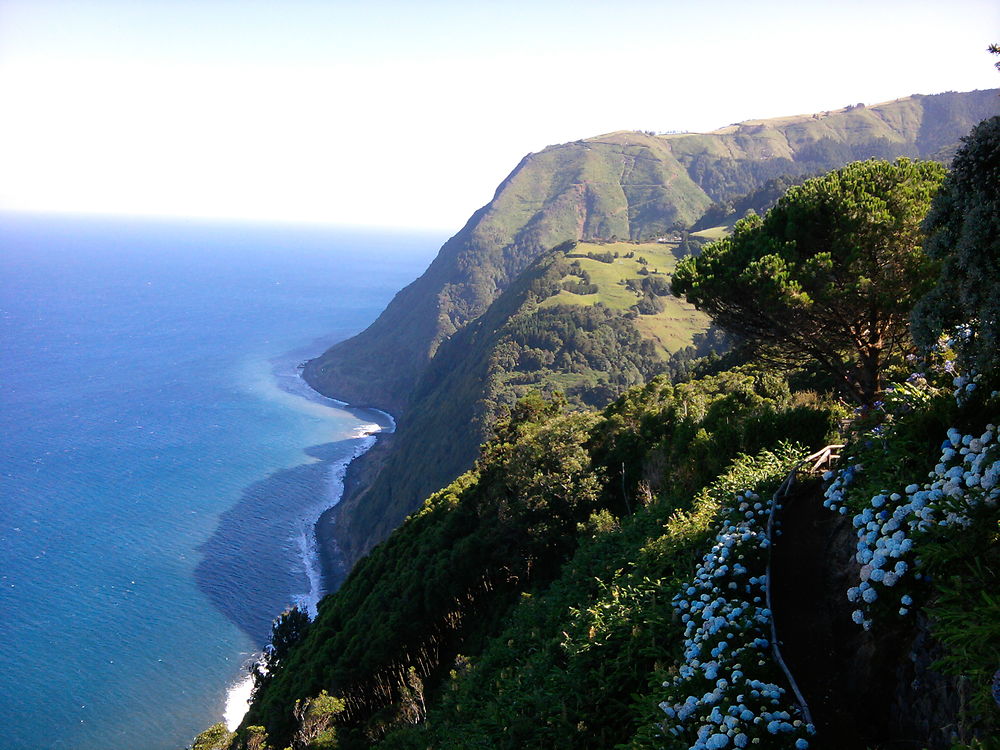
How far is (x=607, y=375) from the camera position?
130 meters

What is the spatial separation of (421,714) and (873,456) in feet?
42.6

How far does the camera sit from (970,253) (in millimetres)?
7035

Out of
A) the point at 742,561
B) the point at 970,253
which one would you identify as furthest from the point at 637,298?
the point at 970,253

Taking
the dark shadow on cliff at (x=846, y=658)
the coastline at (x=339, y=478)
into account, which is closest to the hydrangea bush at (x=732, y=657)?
the dark shadow on cliff at (x=846, y=658)

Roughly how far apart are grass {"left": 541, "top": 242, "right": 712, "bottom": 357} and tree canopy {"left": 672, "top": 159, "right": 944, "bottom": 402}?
368 ft

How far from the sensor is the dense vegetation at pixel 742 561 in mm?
6051

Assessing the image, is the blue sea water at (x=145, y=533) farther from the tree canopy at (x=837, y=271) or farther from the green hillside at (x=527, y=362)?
the tree canopy at (x=837, y=271)

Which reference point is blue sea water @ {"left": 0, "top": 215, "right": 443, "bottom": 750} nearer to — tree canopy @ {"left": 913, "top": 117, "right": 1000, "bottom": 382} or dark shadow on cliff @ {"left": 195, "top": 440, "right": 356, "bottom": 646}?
dark shadow on cliff @ {"left": 195, "top": 440, "right": 356, "bottom": 646}

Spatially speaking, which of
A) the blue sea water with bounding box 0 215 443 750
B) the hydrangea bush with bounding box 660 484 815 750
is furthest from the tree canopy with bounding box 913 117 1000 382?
the blue sea water with bounding box 0 215 443 750

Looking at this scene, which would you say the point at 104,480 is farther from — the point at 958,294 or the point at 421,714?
the point at 958,294

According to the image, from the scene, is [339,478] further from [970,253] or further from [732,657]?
[970,253]

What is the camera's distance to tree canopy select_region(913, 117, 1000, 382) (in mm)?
6777

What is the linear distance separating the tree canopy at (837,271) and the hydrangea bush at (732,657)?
660 cm

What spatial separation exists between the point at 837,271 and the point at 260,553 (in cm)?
8566
